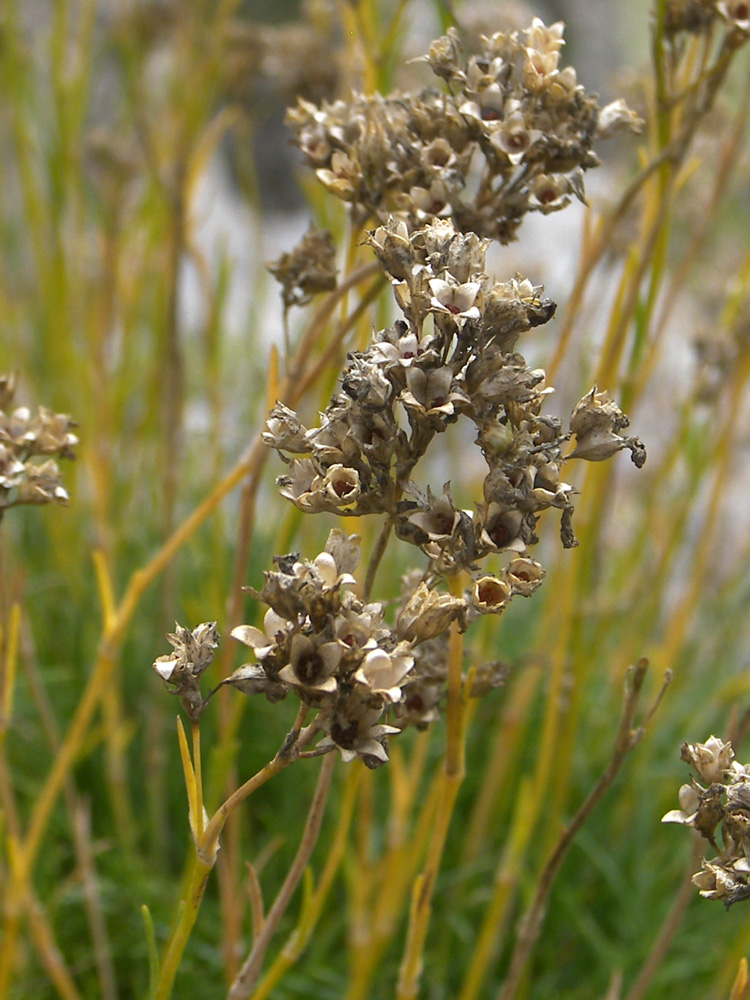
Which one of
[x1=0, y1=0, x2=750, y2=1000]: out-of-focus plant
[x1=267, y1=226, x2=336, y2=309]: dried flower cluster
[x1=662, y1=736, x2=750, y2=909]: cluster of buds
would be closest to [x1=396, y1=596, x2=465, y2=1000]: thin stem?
[x1=0, y1=0, x2=750, y2=1000]: out-of-focus plant

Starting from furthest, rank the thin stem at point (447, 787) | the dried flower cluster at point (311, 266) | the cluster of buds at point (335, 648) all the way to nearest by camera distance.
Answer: the dried flower cluster at point (311, 266) → the thin stem at point (447, 787) → the cluster of buds at point (335, 648)

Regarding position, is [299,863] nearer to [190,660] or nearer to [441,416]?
[190,660]

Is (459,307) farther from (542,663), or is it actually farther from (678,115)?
(542,663)

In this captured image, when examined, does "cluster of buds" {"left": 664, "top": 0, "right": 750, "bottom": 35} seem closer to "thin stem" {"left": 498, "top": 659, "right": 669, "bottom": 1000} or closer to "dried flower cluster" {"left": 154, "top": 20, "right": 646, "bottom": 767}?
"dried flower cluster" {"left": 154, "top": 20, "right": 646, "bottom": 767}

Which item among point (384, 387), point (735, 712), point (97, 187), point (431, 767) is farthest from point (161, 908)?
point (97, 187)

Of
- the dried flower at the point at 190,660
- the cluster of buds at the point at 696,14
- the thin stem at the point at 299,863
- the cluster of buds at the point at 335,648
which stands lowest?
the thin stem at the point at 299,863

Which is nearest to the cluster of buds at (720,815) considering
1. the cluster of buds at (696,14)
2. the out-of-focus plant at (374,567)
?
the out-of-focus plant at (374,567)

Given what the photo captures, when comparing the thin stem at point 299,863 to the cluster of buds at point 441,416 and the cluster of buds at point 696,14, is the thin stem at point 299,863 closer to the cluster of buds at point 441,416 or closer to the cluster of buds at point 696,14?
the cluster of buds at point 441,416
